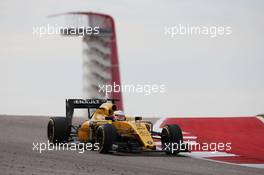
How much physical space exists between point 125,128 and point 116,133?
0.79 meters

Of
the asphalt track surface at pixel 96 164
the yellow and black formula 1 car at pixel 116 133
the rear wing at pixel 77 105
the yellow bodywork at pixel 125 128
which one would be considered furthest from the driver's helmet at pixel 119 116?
the rear wing at pixel 77 105

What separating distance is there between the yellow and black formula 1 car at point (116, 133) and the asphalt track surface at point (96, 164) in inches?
11.8

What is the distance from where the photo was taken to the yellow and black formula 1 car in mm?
17906

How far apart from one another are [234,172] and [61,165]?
3731 millimetres

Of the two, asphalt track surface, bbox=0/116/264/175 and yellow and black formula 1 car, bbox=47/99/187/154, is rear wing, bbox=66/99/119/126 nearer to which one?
yellow and black formula 1 car, bbox=47/99/187/154

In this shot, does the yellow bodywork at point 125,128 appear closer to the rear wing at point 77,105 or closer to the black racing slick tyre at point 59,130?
the black racing slick tyre at point 59,130

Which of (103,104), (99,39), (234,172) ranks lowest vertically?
(234,172)

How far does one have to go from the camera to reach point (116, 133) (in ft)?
59.2

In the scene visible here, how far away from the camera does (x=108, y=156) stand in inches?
679

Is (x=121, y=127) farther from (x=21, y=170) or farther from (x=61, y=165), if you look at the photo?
(x=21, y=170)

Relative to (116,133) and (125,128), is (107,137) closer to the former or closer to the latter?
(116,133)

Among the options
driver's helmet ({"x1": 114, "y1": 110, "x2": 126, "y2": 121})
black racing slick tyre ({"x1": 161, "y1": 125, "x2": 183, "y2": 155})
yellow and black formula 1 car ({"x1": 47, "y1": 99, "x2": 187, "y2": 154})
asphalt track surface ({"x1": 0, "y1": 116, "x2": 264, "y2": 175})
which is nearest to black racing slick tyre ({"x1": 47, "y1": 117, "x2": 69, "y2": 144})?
yellow and black formula 1 car ({"x1": 47, "y1": 99, "x2": 187, "y2": 154})

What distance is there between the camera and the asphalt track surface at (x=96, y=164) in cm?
1345

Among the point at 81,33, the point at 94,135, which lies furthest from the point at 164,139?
the point at 81,33
